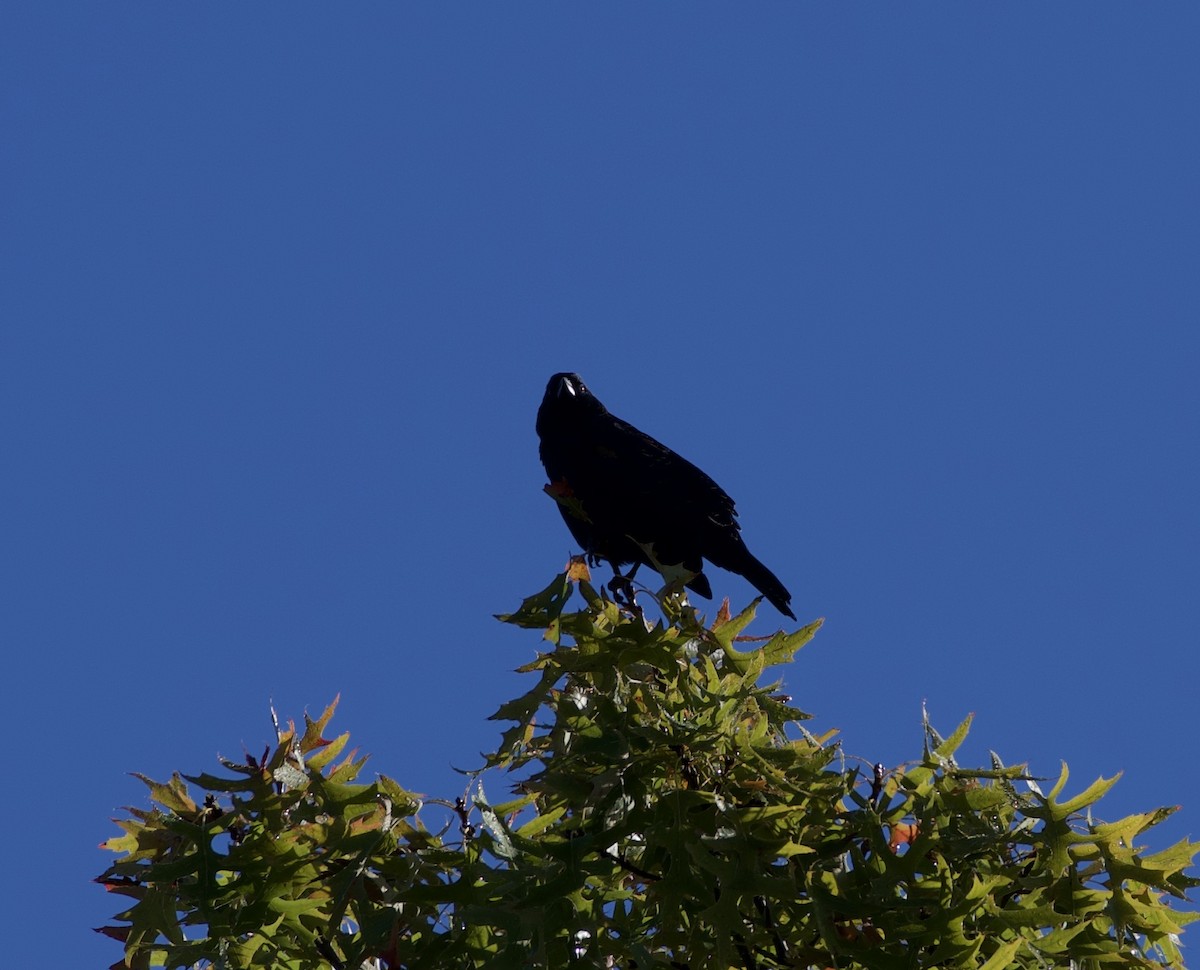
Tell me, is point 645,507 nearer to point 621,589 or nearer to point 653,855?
point 621,589

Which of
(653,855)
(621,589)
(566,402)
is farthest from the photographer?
(566,402)

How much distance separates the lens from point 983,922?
3.48 m

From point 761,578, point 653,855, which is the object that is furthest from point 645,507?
point 653,855

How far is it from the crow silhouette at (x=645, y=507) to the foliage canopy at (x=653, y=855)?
2.97m

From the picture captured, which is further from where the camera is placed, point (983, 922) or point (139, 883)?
point (139, 883)

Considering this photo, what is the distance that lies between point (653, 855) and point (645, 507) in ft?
11.8

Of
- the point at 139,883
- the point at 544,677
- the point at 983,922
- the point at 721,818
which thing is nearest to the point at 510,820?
the point at 544,677

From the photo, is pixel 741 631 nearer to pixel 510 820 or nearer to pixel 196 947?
pixel 510 820

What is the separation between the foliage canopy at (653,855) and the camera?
11.1ft

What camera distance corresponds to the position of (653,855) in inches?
138

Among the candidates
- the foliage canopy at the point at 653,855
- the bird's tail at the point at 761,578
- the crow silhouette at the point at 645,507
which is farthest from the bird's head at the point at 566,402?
the foliage canopy at the point at 653,855

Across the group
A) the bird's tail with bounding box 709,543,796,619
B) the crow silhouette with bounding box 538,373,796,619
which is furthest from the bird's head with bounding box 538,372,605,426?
the bird's tail with bounding box 709,543,796,619

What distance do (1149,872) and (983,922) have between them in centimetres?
51

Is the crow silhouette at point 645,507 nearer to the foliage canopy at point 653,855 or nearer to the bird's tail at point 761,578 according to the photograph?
the bird's tail at point 761,578
